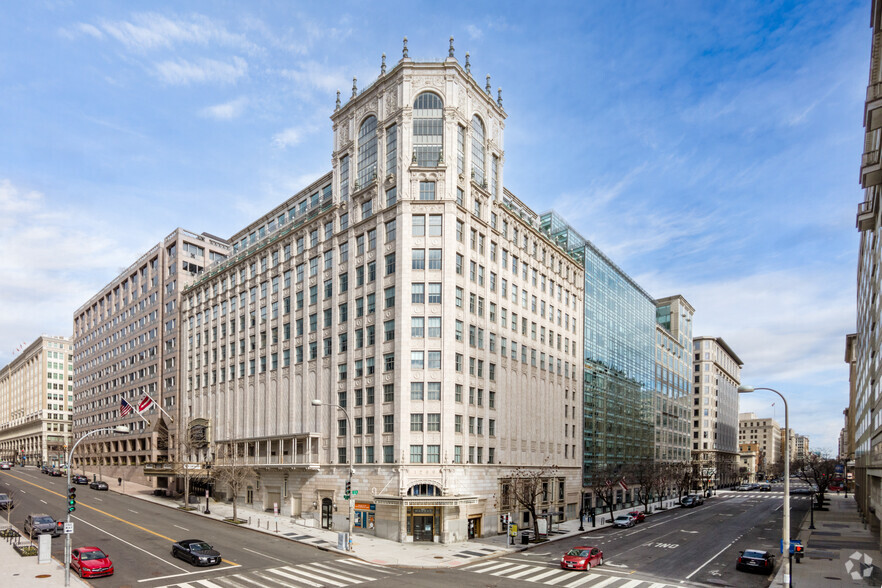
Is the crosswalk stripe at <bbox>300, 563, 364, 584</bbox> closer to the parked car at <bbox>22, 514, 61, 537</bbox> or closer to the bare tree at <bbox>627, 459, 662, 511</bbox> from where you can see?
the parked car at <bbox>22, 514, 61, 537</bbox>

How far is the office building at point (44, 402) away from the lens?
16075 cm

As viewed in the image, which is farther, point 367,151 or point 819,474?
point 819,474

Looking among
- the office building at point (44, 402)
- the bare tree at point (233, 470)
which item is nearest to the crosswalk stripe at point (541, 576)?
the bare tree at point (233, 470)

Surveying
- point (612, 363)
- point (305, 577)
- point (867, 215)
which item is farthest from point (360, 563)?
point (612, 363)

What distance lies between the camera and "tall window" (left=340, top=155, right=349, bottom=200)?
6203 cm

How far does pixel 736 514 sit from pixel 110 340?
368 ft

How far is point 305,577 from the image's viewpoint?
115 ft

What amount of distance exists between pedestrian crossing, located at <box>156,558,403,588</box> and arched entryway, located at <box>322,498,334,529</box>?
16.7 m

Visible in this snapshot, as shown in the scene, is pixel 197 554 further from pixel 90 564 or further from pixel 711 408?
pixel 711 408

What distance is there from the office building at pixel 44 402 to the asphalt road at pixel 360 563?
110 meters

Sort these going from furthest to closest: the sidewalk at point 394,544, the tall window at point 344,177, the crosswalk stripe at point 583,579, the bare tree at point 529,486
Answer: the tall window at point 344,177 < the bare tree at point 529,486 < the sidewalk at point 394,544 < the crosswalk stripe at point 583,579

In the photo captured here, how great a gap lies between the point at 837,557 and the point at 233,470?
172ft

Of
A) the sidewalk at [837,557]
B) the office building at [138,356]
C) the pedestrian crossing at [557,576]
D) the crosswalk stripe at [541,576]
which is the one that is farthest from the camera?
the office building at [138,356]

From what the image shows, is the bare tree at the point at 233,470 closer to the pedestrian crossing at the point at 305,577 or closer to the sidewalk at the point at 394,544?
the sidewalk at the point at 394,544
